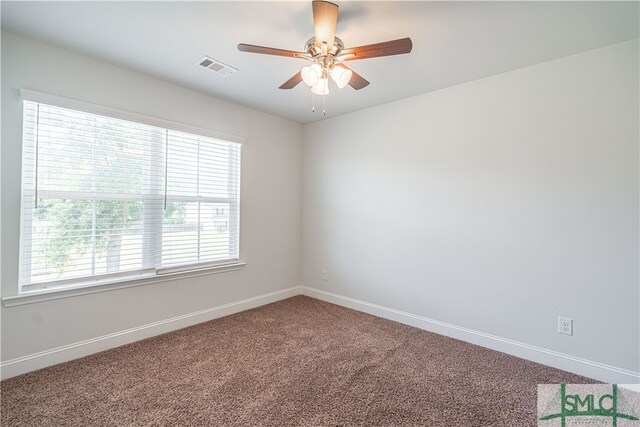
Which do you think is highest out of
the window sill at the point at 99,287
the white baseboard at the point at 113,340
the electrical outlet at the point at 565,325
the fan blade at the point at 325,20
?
the fan blade at the point at 325,20

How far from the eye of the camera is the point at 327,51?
1.85 metres

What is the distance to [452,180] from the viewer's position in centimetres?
296

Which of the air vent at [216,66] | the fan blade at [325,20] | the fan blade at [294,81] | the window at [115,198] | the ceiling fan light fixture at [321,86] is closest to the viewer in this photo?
the fan blade at [325,20]

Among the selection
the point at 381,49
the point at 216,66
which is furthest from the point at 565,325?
the point at 216,66

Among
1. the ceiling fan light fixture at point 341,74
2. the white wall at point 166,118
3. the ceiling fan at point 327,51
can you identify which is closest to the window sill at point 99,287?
the white wall at point 166,118

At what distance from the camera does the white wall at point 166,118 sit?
7.09ft

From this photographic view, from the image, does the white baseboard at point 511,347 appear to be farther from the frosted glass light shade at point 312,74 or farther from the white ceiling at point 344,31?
the frosted glass light shade at point 312,74

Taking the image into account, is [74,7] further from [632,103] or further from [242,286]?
[632,103]

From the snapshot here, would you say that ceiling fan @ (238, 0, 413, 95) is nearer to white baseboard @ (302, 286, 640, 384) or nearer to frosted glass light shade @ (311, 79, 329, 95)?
frosted glass light shade @ (311, 79, 329, 95)

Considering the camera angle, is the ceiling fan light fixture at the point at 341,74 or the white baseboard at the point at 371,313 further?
the white baseboard at the point at 371,313

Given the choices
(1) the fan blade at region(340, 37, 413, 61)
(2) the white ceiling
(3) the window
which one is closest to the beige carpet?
(3) the window

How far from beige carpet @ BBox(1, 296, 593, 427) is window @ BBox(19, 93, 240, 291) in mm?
768

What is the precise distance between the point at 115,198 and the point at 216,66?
1478 mm

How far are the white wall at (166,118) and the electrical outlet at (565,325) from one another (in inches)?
118
